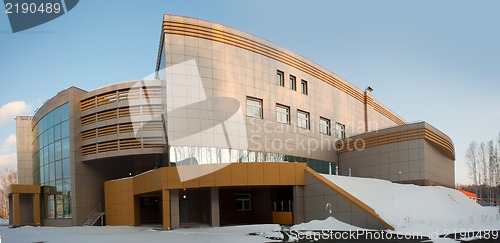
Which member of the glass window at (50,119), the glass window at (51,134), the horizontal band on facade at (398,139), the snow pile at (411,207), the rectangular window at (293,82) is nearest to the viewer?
the snow pile at (411,207)

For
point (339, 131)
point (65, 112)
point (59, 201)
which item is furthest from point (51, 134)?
point (339, 131)

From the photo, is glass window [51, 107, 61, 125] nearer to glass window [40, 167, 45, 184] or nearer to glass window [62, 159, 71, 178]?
glass window [62, 159, 71, 178]

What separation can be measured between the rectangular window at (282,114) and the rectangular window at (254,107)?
8.70 feet

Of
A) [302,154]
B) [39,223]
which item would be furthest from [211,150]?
[39,223]

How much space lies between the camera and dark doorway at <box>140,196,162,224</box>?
40.9m

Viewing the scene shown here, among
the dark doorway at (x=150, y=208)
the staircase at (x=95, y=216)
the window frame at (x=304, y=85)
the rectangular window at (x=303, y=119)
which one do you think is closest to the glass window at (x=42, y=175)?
the staircase at (x=95, y=216)

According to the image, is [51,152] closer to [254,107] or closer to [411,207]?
[254,107]

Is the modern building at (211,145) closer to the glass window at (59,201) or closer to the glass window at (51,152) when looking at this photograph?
the glass window at (59,201)

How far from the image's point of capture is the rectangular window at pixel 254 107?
132ft

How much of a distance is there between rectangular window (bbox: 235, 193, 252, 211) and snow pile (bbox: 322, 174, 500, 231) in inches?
372

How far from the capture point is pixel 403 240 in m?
17.8

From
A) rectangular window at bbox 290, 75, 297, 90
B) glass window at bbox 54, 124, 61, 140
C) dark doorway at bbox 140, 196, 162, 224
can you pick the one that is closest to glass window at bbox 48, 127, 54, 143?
glass window at bbox 54, 124, 61, 140

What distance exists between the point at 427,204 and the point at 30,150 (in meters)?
56.3

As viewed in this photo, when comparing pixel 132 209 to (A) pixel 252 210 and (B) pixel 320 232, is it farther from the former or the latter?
(B) pixel 320 232
